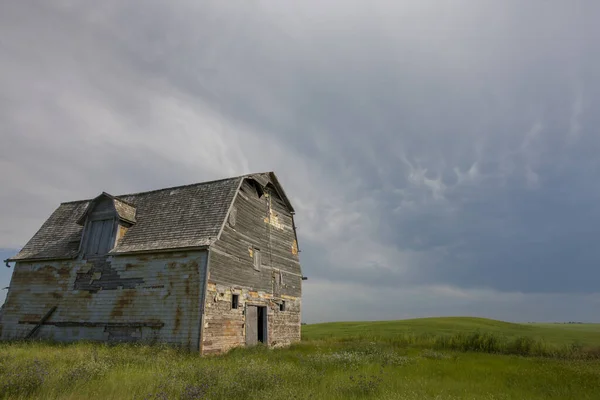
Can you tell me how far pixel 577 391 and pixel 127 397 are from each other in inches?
407

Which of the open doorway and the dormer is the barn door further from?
the dormer

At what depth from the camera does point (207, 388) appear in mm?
8000

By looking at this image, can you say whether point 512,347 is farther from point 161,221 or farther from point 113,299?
point 113,299

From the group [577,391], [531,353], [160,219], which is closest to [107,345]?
[160,219]

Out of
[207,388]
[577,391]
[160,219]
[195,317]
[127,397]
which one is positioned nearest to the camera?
[127,397]

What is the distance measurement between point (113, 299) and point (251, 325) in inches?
253

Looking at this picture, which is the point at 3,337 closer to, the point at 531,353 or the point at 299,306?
the point at 299,306

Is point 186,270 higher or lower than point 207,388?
higher

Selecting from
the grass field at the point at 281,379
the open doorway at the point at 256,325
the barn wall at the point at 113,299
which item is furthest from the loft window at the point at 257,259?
the grass field at the point at 281,379

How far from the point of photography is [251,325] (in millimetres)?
17984

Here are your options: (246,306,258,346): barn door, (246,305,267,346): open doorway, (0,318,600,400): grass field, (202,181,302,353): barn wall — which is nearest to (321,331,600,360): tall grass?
(0,318,600,400): grass field

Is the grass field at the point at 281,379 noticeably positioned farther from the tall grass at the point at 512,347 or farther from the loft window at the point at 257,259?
the tall grass at the point at 512,347

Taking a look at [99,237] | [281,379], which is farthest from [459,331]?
[99,237]

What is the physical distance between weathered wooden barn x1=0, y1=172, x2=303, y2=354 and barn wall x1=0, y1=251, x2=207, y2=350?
0.05 meters
